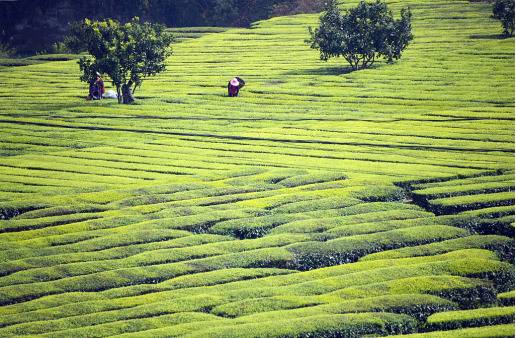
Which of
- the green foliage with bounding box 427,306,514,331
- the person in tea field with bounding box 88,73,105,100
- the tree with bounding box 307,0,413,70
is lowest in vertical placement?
the green foliage with bounding box 427,306,514,331

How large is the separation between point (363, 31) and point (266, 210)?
4307 centimetres

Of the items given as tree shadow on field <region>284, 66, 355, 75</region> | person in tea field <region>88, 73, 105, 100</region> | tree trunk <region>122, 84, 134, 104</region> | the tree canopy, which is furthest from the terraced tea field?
the tree canopy

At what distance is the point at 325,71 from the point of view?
3374 inches

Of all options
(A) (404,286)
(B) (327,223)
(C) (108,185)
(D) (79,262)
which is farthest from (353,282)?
(C) (108,185)

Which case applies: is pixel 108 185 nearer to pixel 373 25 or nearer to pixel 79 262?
pixel 79 262

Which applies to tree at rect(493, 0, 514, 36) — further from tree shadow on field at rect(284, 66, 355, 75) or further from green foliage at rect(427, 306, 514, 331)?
green foliage at rect(427, 306, 514, 331)

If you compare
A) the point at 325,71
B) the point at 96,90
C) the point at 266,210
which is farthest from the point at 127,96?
the point at 266,210

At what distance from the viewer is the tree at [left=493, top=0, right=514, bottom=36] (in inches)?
3531

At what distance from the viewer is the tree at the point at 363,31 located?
8050 centimetres

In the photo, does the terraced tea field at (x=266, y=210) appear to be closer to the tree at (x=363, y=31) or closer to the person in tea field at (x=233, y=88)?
the person in tea field at (x=233, y=88)

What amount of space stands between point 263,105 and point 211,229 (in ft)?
108

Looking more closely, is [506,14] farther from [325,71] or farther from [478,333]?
[478,333]

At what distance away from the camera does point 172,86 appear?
81625 millimetres

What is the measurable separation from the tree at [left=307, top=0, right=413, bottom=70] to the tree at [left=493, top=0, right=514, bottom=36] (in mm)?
13739
